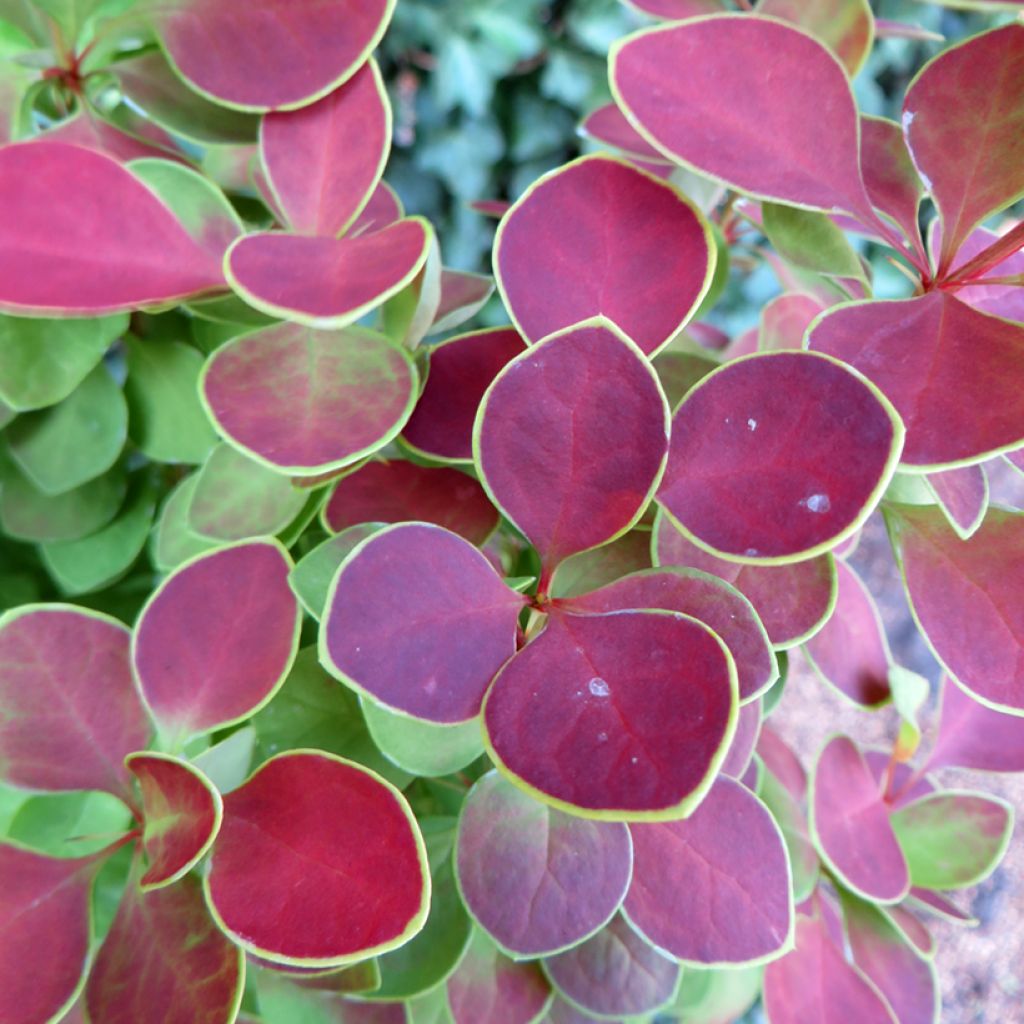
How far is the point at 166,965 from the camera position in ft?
1.13

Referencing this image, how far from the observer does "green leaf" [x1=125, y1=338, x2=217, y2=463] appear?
0.57m

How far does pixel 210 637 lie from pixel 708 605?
0.21 meters

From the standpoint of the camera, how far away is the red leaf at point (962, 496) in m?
0.35

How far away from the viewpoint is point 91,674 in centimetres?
40

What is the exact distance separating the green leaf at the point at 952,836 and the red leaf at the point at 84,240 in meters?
0.54

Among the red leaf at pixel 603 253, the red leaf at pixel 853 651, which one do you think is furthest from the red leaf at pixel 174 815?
the red leaf at pixel 853 651

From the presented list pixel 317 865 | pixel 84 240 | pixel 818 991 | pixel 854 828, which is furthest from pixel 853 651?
pixel 84 240

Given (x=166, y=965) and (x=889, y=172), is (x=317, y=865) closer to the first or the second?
(x=166, y=965)

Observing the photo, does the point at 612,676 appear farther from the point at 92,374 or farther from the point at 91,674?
the point at 92,374

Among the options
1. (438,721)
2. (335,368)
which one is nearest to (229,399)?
(335,368)

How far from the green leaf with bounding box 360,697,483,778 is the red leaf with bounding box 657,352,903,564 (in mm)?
136

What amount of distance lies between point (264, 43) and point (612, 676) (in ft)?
1.14

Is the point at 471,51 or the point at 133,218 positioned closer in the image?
the point at 133,218

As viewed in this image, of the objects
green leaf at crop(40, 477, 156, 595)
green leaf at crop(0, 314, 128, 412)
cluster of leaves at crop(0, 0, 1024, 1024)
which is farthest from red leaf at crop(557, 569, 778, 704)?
green leaf at crop(40, 477, 156, 595)
